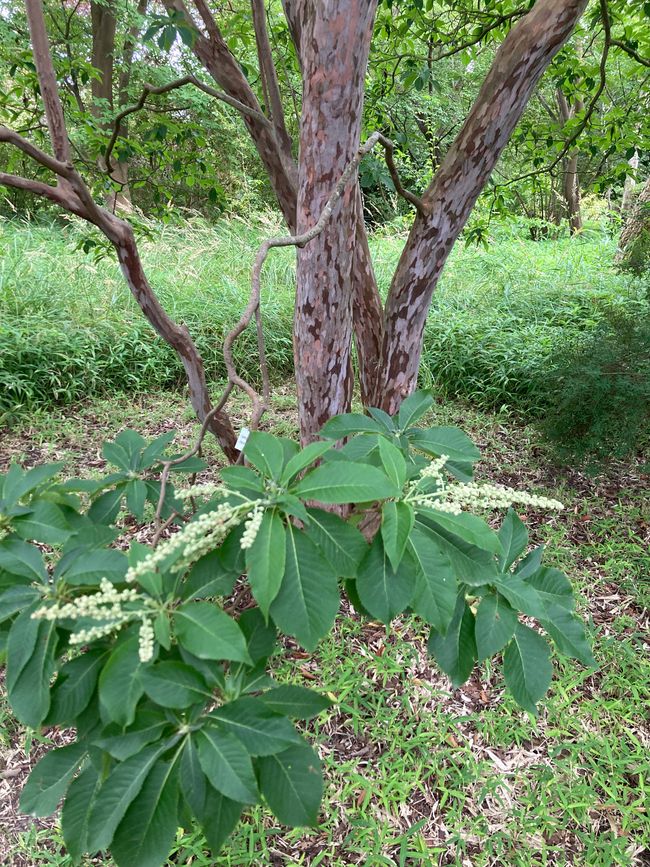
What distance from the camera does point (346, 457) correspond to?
902mm

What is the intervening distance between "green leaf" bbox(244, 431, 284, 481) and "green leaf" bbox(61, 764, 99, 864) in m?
0.48

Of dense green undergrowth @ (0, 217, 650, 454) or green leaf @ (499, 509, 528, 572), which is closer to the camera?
green leaf @ (499, 509, 528, 572)

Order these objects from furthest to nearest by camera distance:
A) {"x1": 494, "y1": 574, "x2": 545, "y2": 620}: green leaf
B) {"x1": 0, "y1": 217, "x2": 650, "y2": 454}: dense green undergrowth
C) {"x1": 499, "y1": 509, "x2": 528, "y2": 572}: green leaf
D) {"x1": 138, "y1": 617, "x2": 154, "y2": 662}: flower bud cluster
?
{"x1": 0, "y1": 217, "x2": 650, "y2": 454}: dense green undergrowth, {"x1": 499, "y1": 509, "x2": 528, "y2": 572}: green leaf, {"x1": 494, "y1": 574, "x2": 545, "y2": 620}: green leaf, {"x1": 138, "y1": 617, "x2": 154, "y2": 662}: flower bud cluster

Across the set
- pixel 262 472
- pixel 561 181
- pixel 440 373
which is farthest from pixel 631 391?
pixel 561 181

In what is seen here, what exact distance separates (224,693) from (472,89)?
11.6 m

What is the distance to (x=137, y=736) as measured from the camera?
2.03ft

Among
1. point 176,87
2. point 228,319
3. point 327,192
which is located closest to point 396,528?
point 327,192

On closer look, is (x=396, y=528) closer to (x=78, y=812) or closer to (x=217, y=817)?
(x=217, y=817)

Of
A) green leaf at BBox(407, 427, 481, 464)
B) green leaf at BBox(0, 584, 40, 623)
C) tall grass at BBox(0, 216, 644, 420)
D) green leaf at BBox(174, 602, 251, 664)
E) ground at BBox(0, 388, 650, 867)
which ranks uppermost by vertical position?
green leaf at BBox(407, 427, 481, 464)

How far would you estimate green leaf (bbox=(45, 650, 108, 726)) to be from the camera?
2.16ft

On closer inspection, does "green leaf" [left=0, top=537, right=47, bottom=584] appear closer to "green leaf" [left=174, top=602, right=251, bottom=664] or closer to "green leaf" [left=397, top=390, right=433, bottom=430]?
"green leaf" [left=174, top=602, right=251, bottom=664]

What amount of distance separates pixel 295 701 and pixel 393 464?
0.35m

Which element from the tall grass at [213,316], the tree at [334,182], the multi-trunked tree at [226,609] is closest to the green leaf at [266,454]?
the multi-trunked tree at [226,609]

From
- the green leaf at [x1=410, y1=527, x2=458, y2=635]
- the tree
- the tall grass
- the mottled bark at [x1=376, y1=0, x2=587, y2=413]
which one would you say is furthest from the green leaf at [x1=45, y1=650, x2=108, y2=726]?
the tall grass
